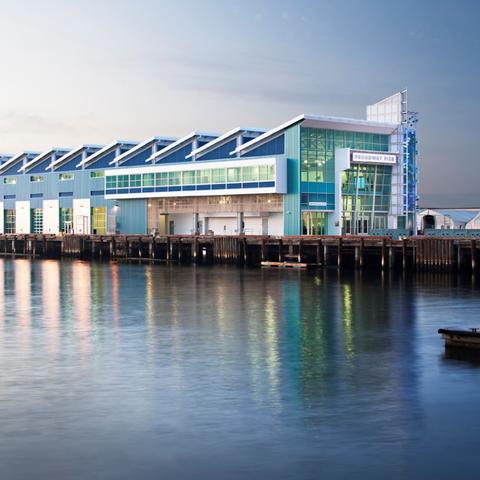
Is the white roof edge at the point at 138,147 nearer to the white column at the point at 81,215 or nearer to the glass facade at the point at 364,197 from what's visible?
the white column at the point at 81,215

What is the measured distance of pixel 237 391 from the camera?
80.7 ft

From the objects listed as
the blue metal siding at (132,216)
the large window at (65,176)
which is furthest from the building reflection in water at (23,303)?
the large window at (65,176)

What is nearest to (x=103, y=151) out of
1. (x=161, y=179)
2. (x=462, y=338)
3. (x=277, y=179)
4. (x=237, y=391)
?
(x=161, y=179)

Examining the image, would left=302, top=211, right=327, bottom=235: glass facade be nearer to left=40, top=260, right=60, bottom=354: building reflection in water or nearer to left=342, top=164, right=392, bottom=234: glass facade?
left=342, top=164, right=392, bottom=234: glass facade

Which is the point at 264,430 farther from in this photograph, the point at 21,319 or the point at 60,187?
the point at 60,187

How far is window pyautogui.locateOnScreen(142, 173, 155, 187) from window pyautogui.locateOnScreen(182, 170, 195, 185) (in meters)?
6.01

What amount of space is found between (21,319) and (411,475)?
29657mm

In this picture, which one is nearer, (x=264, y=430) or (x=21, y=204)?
(x=264, y=430)

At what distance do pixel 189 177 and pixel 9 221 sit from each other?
46.2m

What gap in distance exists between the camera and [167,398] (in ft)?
77.8

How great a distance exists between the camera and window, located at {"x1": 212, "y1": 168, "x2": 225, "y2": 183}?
326 ft

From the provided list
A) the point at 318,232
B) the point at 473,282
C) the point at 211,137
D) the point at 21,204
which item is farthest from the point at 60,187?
the point at 473,282

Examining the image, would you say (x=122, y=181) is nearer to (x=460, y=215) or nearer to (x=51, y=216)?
(x=51, y=216)

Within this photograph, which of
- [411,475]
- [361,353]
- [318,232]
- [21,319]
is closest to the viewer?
[411,475]
